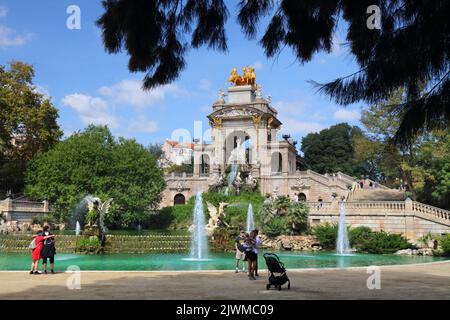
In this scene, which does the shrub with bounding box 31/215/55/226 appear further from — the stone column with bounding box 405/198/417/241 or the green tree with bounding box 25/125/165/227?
the stone column with bounding box 405/198/417/241

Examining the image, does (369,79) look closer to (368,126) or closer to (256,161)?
(368,126)

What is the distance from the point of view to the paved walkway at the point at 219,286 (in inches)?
337

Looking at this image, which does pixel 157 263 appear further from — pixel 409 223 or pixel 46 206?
pixel 46 206

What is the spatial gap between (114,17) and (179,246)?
19995mm

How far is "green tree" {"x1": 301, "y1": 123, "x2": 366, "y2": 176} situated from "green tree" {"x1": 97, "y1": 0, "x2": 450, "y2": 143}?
2592 inches

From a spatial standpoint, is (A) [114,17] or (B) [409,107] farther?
(A) [114,17]

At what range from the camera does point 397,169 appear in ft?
128

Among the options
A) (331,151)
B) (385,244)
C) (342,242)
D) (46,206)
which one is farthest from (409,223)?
(331,151)

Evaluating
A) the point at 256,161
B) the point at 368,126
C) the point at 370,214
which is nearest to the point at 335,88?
→ the point at 370,214

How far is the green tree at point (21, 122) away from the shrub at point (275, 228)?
2340cm

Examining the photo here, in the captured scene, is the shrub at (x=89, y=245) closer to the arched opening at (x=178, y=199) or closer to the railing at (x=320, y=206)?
the railing at (x=320, y=206)

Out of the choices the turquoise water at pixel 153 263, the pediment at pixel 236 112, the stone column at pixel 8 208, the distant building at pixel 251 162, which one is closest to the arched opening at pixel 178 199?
the distant building at pixel 251 162

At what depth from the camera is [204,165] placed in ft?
207

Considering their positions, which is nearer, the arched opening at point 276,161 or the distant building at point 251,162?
the distant building at point 251,162
